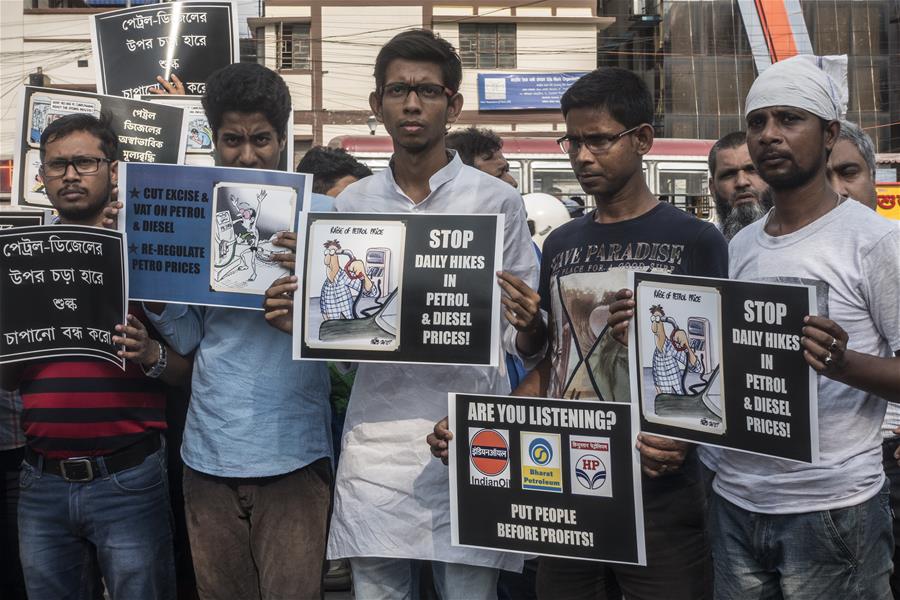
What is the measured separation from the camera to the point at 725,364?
265 centimetres

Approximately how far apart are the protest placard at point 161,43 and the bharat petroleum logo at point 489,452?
9.62ft

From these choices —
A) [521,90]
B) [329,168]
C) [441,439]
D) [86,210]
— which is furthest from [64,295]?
[521,90]

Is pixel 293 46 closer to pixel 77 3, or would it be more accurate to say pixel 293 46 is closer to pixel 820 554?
pixel 77 3

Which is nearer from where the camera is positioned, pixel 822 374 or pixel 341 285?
pixel 822 374

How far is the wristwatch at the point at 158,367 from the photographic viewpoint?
3.43 meters

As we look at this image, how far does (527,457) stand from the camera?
2.98m

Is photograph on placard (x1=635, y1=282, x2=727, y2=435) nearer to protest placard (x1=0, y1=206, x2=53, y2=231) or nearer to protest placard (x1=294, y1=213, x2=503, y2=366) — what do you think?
protest placard (x1=294, y1=213, x2=503, y2=366)

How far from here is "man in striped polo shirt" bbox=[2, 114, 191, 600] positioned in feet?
11.2

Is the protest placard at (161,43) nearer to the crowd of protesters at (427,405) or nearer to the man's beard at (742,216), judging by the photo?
the crowd of protesters at (427,405)

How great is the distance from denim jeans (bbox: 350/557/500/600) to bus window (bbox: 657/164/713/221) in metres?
18.7

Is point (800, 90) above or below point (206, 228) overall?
above

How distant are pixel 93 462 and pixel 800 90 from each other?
2.62m

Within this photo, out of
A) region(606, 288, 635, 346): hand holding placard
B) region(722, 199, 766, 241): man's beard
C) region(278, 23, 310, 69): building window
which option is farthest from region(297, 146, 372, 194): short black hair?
region(278, 23, 310, 69): building window

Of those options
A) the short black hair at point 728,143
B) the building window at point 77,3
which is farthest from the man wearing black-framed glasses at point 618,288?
the building window at point 77,3
